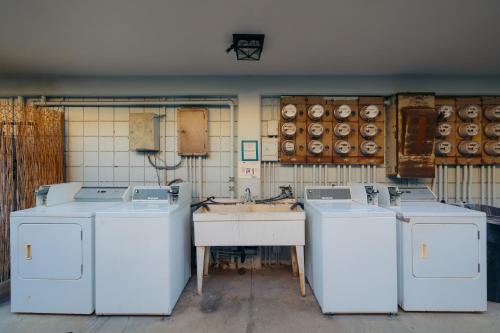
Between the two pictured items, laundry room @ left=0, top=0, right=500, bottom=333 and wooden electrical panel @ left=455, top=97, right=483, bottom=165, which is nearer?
laundry room @ left=0, top=0, right=500, bottom=333

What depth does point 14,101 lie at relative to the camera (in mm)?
3150

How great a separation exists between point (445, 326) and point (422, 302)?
201 millimetres

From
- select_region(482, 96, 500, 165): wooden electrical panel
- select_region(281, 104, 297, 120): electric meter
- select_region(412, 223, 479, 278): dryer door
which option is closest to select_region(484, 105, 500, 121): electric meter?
select_region(482, 96, 500, 165): wooden electrical panel

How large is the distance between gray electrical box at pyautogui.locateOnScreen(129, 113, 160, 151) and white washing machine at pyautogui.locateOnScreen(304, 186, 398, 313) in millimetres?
2243

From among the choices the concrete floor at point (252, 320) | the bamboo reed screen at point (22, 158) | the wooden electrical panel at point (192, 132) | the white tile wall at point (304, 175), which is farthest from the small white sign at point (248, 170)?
the bamboo reed screen at point (22, 158)

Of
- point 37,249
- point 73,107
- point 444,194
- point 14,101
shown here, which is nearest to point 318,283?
point 444,194

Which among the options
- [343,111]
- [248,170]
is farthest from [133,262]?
[343,111]

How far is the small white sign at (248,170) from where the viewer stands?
305 cm

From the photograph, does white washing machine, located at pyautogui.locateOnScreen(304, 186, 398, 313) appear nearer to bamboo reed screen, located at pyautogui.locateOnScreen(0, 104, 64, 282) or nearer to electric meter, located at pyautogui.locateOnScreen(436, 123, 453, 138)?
electric meter, located at pyautogui.locateOnScreen(436, 123, 453, 138)

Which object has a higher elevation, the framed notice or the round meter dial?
the round meter dial

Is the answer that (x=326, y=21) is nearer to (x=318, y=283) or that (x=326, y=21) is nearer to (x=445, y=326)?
(x=318, y=283)

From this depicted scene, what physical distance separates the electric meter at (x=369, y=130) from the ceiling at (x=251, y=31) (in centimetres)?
65

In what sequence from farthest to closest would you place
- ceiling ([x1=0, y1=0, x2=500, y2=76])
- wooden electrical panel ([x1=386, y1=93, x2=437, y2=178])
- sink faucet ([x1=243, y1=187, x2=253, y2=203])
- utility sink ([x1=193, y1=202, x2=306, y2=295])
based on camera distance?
sink faucet ([x1=243, y1=187, x2=253, y2=203])
wooden electrical panel ([x1=386, y1=93, x2=437, y2=178])
utility sink ([x1=193, y1=202, x2=306, y2=295])
ceiling ([x1=0, y1=0, x2=500, y2=76])

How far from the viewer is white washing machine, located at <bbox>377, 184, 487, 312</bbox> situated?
2.09 metres
